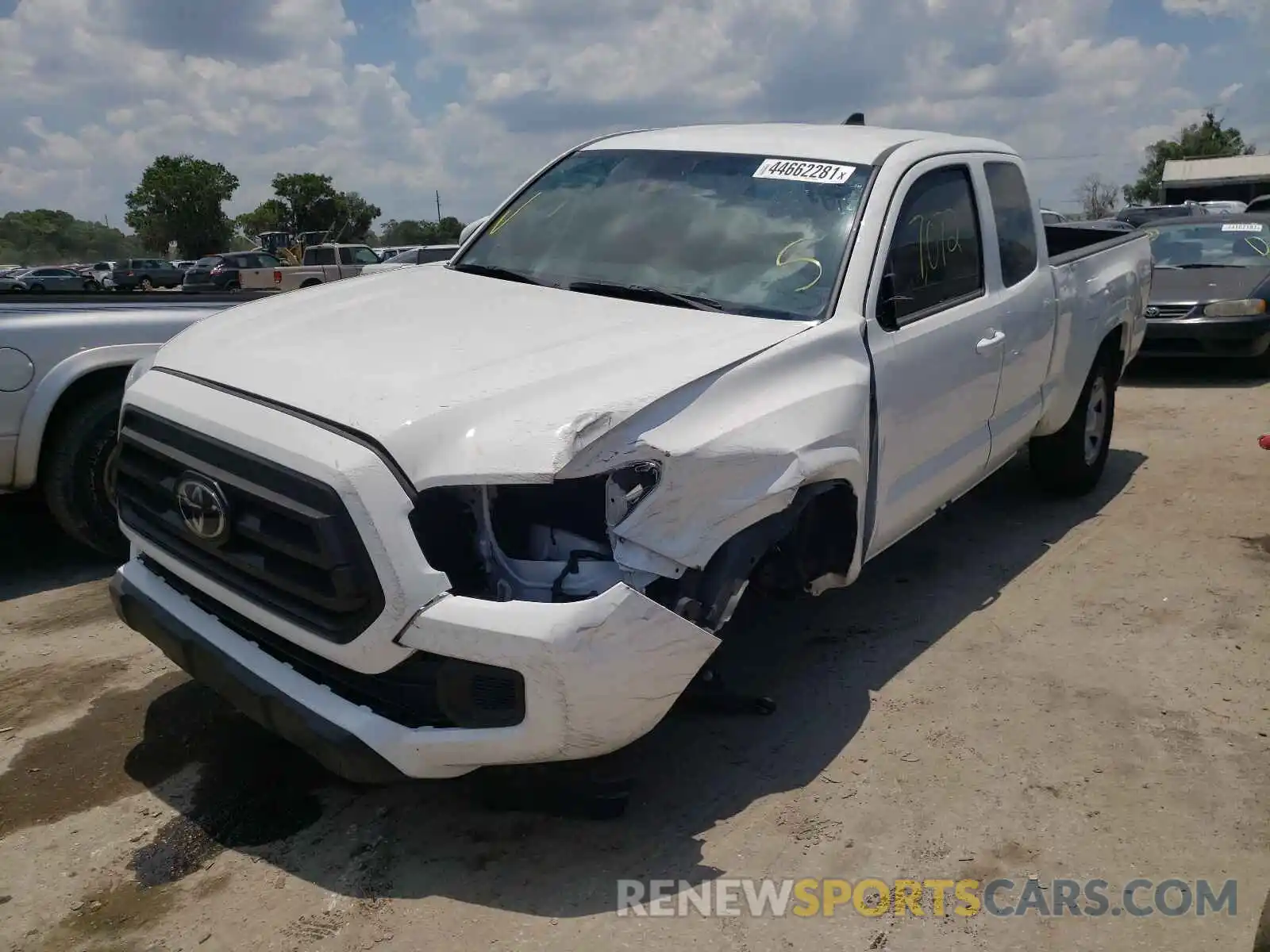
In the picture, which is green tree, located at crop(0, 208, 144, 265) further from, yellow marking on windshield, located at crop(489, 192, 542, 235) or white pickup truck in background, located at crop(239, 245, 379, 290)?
yellow marking on windshield, located at crop(489, 192, 542, 235)

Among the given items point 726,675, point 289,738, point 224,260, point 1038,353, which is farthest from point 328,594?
point 224,260

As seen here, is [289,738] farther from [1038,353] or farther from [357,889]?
[1038,353]

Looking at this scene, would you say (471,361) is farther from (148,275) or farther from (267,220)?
(267,220)

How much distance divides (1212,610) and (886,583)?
55.4 inches

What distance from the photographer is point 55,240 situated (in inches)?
3327

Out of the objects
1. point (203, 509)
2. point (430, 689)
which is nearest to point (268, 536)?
point (203, 509)

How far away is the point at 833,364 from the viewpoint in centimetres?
346

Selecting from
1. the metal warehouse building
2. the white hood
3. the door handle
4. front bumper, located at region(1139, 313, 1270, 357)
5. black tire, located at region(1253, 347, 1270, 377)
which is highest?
the metal warehouse building

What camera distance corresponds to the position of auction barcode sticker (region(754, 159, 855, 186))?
4.03m

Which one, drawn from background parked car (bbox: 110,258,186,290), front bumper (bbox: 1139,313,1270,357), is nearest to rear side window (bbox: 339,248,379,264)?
background parked car (bbox: 110,258,186,290)

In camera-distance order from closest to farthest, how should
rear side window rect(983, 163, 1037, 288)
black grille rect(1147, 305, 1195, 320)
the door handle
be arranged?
the door handle < rear side window rect(983, 163, 1037, 288) < black grille rect(1147, 305, 1195, 320)

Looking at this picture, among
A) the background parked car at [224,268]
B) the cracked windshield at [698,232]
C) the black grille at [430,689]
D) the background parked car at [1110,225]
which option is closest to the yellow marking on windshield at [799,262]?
the cracked windshield at [698,232]

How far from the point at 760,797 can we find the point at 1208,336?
8386mm

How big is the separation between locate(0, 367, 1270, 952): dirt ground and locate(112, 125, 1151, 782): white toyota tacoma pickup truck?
Answer: 426mm
